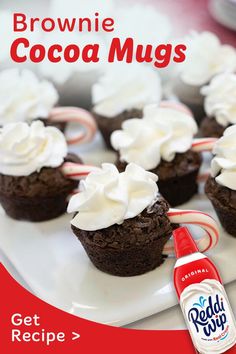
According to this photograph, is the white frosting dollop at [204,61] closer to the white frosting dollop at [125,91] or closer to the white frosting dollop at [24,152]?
the white frosting dollop at [125,91]

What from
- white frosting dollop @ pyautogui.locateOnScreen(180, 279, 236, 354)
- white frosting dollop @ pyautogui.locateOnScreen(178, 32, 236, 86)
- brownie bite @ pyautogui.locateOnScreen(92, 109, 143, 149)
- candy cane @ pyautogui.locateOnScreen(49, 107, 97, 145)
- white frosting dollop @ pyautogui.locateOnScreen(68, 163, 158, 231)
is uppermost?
white frosting dollop @ pyautogui.locateOnScreen(68, 163, 158, 231)

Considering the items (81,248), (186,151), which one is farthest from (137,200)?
(186,151)

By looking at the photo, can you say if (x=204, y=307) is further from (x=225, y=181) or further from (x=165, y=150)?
(x=165, y=150)

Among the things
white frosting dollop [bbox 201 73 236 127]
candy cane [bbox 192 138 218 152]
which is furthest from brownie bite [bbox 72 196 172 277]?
white frosting dollop [bbox 201 73 236 127]

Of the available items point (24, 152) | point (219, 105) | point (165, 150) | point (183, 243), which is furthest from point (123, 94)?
point (183, 243)

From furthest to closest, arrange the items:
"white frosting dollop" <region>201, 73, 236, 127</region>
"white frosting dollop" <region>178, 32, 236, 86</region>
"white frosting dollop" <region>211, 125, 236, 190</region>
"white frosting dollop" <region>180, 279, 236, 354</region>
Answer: "white frosting dollop" <region>178, 32, 236, 86</region> < "white frosting dollop" <region>201, 73, 236, 127</region> < "white frosting dollop" <region>211, 125, 236, 190</region> < "white frosting dollop" <region>180, 279, 236, 354</region>

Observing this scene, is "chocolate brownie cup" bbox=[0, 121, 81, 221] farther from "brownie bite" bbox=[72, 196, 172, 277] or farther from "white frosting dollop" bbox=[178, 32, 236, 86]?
"white frosting dollop" bbox=[178, 32, 236, 86]
